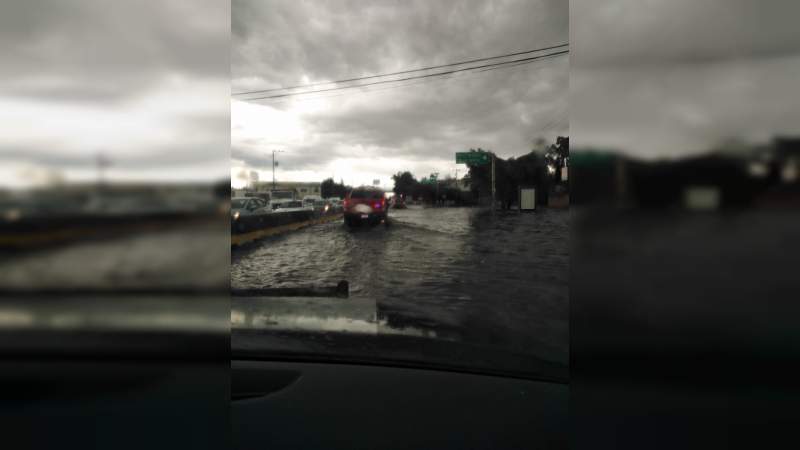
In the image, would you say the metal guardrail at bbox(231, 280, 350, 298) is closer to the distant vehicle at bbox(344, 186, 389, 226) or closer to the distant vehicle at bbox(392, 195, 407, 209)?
the distant vehicle at bbox(344, 186, 389, 226)

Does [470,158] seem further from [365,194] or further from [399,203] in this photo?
[365,194]

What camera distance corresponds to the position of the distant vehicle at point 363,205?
847 inches

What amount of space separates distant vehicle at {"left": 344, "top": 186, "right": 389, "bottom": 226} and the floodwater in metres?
5.71

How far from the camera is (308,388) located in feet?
8.63

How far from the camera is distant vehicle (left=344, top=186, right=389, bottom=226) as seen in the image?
21.5 metres

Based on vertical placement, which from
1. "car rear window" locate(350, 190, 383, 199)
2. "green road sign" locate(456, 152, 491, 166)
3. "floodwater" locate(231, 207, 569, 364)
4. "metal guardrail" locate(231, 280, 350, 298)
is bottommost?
"floodwater" locate(231, 207, 569, 364)

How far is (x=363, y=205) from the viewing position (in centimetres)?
2156

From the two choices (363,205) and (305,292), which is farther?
(363,205)

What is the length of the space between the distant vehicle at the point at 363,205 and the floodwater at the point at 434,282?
18.7 ft

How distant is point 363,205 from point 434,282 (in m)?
14.3

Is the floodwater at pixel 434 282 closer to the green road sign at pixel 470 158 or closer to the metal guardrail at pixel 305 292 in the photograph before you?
the metal guardrail at pixel 305 292

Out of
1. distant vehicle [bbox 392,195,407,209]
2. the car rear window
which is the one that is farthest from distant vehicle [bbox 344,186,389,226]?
distant vehicle [bbox 392,195,407,209]

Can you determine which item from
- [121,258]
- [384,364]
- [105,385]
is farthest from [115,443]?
[384,364]

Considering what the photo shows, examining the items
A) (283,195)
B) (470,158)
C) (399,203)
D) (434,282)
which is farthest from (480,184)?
(434,282)
